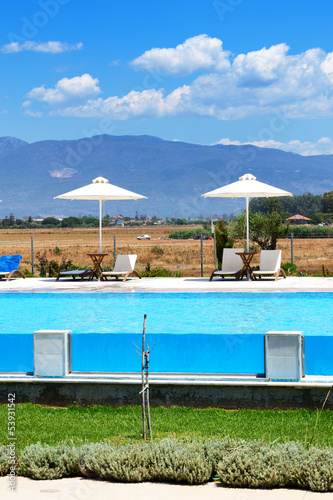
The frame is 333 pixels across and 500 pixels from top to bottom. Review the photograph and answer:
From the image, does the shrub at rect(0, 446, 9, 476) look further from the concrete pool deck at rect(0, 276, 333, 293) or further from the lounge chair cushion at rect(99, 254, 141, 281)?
the lounge chair cushion at rect(99, 254, 141, 281)

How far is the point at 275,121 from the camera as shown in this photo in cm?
1720

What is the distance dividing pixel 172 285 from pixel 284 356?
799 cm

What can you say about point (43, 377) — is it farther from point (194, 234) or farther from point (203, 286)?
point (194, 234)

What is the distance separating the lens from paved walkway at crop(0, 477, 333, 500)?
367 centimetres

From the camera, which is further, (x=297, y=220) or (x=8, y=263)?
(x=297, y=220)

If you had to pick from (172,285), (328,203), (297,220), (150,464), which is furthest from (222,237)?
(328,203)

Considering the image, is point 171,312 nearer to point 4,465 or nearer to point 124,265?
point 124,265

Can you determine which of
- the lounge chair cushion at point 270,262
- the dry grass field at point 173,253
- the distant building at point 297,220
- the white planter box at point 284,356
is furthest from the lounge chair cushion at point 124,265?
the distant building at point 297,220

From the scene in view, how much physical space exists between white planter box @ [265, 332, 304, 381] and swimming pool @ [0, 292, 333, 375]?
28 cm

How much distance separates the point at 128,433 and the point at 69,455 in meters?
0.94

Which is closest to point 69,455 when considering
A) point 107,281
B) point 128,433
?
point 128,433

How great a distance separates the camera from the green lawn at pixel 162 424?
4.94 m

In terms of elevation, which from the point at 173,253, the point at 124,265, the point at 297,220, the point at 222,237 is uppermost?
the point at 297,220

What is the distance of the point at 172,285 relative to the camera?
1372cm
